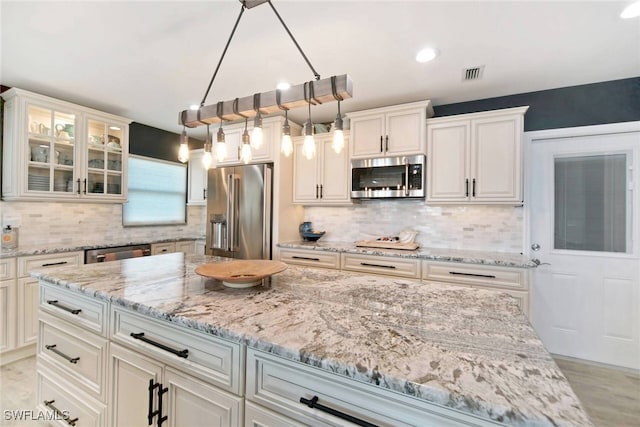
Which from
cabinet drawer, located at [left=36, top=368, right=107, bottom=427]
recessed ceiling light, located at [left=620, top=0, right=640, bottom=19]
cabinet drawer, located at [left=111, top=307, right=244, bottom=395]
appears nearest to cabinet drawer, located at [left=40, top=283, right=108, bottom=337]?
cabinet drawer, located at [left=111, top=307, right=244, bottom=395]

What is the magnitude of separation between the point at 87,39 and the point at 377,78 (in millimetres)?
2301

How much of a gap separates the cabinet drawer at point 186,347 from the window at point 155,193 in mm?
3206

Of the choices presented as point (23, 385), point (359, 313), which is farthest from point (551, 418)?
point (23, 385)

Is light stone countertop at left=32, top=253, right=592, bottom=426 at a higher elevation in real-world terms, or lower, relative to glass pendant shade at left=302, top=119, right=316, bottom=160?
lower

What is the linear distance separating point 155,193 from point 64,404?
3.22 m

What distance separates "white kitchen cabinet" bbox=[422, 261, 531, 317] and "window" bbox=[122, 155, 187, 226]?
3835mm

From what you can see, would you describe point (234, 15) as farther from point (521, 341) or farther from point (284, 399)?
point (521, 341)

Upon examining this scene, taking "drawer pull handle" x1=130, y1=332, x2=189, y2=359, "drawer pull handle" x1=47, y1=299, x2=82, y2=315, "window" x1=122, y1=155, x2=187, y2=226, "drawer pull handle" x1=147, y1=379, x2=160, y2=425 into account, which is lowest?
"drawer pull handle" x1=147, y1=379, x2=160, y2=425

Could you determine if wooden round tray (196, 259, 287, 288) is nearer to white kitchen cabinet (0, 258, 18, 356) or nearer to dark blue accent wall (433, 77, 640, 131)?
white kitchen cabinet (0, 258, 18, 356)

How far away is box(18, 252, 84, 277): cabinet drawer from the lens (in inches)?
105

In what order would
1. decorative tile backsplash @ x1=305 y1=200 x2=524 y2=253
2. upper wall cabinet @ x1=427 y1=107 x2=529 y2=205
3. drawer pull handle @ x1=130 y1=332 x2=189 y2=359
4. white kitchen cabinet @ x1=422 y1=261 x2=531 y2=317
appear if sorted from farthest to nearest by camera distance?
decorative tile backsplash @ x1=305 y1=200 x2=524 y2=253 → upper wall cabinet @ x1=427 y1=107 x2=529 y2=205 → white kitchen cabinet @ x1=422 y1=261 x2=531 y2=317 → drawer pull handle @ x1=130 y1=332 x2=189 y2=359

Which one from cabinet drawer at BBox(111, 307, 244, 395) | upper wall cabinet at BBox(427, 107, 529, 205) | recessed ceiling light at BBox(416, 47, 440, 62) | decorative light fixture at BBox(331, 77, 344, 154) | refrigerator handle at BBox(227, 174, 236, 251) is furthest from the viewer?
refrigerator handle at BBox(227, 174, 236, 251)

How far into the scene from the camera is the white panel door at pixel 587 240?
2588mm

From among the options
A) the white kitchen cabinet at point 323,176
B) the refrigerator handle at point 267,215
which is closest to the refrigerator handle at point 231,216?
the refrigerator handle at point 267,215
